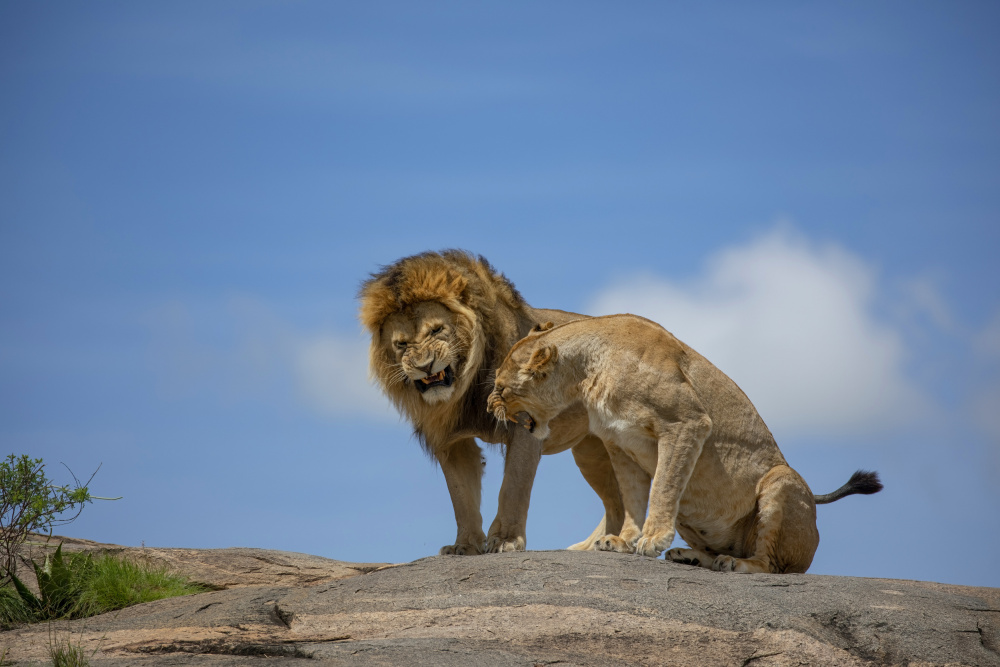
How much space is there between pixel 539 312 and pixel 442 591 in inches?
121

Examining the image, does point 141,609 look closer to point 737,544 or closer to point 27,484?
point 27,484

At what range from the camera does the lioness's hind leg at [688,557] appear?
20.2 ft

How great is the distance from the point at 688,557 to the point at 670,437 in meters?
0.79

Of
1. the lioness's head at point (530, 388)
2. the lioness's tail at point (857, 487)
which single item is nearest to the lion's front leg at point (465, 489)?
the lioness's head at point (530, 388)

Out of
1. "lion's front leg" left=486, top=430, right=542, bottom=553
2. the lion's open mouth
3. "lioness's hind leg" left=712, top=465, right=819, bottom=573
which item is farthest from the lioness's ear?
"lioness's hind leg" left=712, top=465, right=819, bottom=573

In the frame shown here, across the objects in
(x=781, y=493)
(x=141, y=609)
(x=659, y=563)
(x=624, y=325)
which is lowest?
(x=141, y=609)

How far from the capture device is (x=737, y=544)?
6363 millimetres

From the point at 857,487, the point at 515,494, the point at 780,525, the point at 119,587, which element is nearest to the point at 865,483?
the point at 857,487

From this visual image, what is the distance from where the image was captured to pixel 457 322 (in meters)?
6.95

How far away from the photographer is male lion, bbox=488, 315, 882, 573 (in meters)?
5.96

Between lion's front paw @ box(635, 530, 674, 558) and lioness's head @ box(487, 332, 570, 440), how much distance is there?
102 centimetres

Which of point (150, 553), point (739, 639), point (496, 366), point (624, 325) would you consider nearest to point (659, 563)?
point (739, 639)

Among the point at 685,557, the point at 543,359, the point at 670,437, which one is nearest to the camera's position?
the point at 670,437

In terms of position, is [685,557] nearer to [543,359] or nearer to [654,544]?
[654,544]
